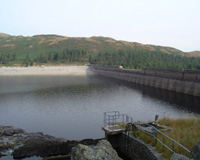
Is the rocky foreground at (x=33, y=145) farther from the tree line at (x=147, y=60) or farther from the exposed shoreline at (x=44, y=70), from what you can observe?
the exposed shoreline at (x=44, y=70)

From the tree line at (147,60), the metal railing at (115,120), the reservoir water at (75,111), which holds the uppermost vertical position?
the tree line at (147,60)

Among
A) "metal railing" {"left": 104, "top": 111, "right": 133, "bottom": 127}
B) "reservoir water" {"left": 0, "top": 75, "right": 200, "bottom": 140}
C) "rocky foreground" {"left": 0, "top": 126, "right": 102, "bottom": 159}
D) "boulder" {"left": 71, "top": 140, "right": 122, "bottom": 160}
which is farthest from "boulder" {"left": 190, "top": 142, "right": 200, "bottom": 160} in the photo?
"reservoir water" {"left": 0, "top": 75, "right": 200, "bottom": 140}

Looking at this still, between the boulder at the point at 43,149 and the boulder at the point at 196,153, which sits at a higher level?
the boulder at the point at 196,153

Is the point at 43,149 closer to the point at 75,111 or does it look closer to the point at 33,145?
the point at 33,145

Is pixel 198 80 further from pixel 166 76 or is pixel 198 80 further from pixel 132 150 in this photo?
pixel 132 150

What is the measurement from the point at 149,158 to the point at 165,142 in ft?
4.31

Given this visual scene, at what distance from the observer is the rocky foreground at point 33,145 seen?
16.0m

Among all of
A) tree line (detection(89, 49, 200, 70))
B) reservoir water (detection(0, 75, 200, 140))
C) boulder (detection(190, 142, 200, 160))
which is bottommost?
reservoir water (detection(0, 75, 200, 140))

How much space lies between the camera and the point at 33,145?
17.1 meters

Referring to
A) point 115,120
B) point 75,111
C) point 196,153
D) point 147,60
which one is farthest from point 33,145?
point 147,60

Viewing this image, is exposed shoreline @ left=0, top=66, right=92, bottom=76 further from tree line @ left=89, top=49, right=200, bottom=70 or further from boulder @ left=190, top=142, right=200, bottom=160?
boulder @ left=190, top=142, right=200, bottom=160

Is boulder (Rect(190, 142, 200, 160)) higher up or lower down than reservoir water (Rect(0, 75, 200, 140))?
higher up

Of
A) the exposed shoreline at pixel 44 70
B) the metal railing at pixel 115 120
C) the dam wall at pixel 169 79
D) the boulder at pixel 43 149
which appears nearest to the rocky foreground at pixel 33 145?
the boulder at pixel 43 149

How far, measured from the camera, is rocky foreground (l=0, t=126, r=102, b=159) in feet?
52.5
